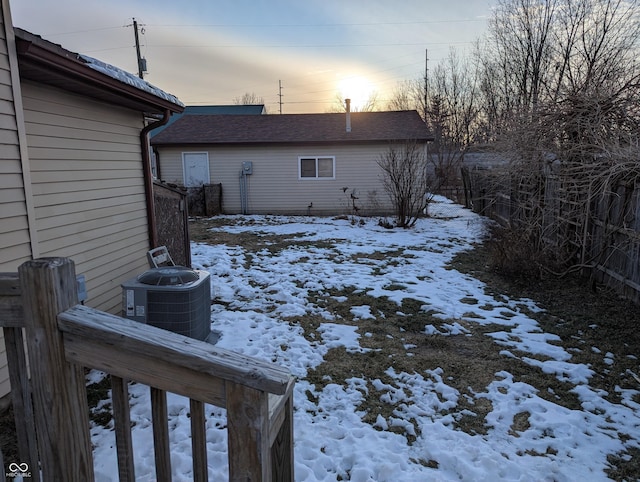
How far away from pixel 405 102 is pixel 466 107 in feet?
24.4

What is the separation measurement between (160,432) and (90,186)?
3635 mm

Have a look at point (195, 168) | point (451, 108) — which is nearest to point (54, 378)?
point (195, 168)

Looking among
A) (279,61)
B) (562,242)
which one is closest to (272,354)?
(562,242)

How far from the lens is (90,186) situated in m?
4.20

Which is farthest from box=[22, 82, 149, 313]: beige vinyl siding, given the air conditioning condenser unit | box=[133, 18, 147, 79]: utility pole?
box=[133, 18, 147, 79]: utility pole

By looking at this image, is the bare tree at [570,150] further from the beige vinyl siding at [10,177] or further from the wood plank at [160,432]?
the beige vinyl siding at [10,177]

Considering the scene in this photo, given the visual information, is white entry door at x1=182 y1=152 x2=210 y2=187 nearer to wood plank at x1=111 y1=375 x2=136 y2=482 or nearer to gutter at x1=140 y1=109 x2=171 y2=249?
gutter at x1=140 y1=109 x2=171 y2=249

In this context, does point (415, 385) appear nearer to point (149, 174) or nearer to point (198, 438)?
point (198, 438)

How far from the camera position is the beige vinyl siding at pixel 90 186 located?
11.6 ft

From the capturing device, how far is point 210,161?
15.3 meters

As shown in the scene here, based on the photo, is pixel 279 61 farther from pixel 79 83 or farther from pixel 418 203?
pixel 79 83

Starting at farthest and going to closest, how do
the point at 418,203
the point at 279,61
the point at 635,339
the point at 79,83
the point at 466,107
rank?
1. the point at 466,107
2. the point at 279,61
3. the point at 418,203
4. the point at 635,339
5. the point at 79,83

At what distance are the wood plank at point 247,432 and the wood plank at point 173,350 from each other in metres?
0.04

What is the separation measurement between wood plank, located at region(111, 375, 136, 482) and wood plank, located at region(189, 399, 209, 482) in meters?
0.20
